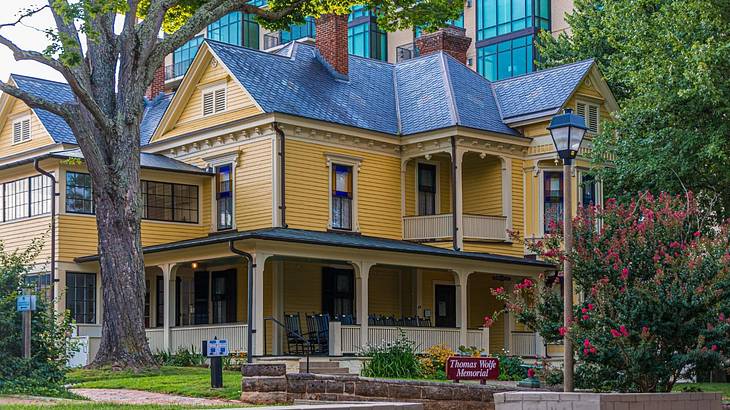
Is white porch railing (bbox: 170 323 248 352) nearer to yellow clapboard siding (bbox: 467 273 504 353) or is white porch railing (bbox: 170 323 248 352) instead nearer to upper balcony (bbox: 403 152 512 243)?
upper balcony (bbox: 403 152 512 243)

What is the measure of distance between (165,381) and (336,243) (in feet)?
26.6

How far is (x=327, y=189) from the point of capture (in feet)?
115

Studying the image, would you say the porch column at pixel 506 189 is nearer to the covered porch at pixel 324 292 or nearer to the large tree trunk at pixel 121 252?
the covered porch at pixel 324 292

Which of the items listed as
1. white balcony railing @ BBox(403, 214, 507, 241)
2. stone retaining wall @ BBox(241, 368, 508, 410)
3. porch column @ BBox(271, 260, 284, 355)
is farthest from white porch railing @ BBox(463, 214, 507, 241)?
stone retaining wall @ BBox(241, 368, 508, 410)

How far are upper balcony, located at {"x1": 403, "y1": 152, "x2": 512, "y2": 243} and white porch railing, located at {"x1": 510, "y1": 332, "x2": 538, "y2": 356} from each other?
114 inches

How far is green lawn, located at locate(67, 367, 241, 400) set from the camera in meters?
22.0

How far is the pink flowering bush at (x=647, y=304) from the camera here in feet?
56.5

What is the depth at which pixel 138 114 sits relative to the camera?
27.3 metres

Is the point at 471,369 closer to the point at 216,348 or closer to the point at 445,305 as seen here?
the point at 216,348

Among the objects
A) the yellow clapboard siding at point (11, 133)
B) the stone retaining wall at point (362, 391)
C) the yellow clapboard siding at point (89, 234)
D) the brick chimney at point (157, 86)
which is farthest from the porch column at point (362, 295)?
the brick chimney at point (157, 86)

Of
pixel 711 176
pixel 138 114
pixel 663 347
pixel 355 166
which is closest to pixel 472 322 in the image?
pixel 355 166

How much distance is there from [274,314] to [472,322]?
7588 mm

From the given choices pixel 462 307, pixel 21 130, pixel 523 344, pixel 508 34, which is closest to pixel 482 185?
pixel 523 344

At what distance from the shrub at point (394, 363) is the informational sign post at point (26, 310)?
360 inches
